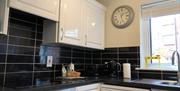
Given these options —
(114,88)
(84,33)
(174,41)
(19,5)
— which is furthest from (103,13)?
(19,5)

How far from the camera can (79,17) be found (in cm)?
220

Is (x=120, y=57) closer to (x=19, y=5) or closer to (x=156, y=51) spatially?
(x=156, y=51)

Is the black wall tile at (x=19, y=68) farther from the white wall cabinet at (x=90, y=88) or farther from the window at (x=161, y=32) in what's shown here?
the window at (x=161, y=32)

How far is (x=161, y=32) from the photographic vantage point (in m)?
2.45

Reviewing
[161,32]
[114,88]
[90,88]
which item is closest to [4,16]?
[90,88]

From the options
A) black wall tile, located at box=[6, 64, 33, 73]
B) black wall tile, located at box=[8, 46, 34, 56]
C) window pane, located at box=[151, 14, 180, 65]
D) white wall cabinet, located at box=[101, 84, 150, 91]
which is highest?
window pane, located at box=[151, 14, 180, 65]

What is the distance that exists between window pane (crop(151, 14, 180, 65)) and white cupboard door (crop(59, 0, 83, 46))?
46.1 inches

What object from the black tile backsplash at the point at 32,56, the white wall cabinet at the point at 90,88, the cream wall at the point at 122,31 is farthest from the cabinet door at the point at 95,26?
the white wall cabinet at the point at 90,88

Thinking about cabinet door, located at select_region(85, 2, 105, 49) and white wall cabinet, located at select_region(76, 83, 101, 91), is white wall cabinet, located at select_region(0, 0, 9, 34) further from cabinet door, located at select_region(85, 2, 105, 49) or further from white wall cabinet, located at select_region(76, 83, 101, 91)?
cabinet door, located at select_region(85, 2, 105, 49)

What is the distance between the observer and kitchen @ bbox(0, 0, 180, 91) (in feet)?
5.41

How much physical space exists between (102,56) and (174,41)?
1146 mm

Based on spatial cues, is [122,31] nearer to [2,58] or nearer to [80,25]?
[80,25]

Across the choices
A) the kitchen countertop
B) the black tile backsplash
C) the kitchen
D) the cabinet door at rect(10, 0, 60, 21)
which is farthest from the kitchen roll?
the cabinet door at rect(10, 0, 60, 21)

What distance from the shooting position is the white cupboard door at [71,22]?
193cm
